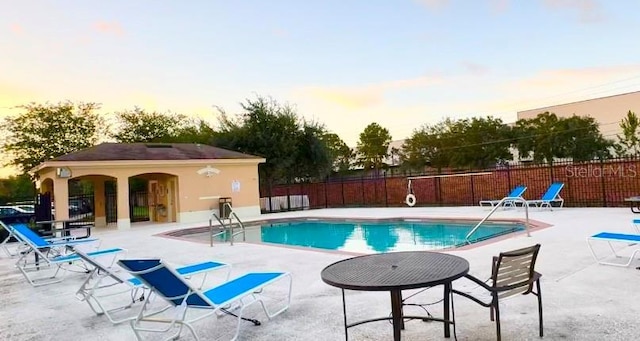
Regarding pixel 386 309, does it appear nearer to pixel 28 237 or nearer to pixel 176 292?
pixel 176 292

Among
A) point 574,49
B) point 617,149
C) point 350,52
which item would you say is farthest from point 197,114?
point 617,149

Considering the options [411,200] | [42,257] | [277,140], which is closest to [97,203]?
[277,140]

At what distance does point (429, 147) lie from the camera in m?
39.5

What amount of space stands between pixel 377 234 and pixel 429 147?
93.2ft

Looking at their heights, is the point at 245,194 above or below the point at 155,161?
below

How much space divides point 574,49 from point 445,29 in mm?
5297

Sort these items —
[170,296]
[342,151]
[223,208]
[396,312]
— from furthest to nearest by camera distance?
1. [342,151]
2. [223,208]
3. [170,296]
4. [396,312]

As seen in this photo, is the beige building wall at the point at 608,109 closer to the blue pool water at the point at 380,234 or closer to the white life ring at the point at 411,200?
the white life ring at the point at 411,200

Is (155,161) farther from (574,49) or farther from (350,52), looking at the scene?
(574,49)

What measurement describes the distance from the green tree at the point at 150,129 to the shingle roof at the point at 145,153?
13633mm

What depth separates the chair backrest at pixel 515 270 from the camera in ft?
9.69

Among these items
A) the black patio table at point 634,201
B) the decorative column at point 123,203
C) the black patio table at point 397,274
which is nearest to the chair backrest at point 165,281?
the black patio table at point 397,274

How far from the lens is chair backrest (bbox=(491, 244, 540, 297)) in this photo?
2.95 metres

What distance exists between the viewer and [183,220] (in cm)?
1822
